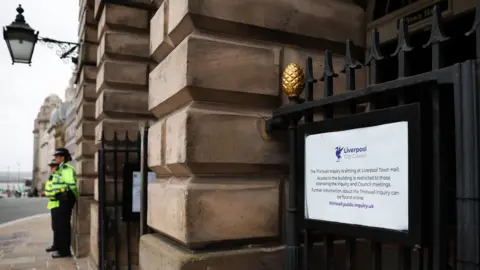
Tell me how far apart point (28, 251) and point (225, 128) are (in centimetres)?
729

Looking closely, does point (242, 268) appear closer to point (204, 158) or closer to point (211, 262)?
point (211, 262)

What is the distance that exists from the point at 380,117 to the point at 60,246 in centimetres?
728

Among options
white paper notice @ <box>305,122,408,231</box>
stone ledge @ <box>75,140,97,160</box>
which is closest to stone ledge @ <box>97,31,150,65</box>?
stone ledge @ <box>75,140,97,160</box>

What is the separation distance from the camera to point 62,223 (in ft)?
25.0

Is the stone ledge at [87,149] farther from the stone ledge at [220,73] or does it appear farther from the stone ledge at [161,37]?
the stone ledge at [220,73]

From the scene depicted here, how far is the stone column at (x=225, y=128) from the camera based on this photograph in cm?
228

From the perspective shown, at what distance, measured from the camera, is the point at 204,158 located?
7.51 feet

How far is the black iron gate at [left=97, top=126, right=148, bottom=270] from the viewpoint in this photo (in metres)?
4.83

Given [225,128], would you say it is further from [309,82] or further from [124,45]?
[124,45]

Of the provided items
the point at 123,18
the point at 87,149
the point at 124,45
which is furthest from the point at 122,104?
the point at 87,149

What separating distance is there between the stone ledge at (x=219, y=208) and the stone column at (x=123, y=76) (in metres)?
3.22

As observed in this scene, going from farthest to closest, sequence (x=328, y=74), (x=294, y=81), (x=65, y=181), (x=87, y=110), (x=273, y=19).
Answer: (x=65, y=181) → (x=87, y=110) → (x=273, y=19) → (x=294, y=81) → (x=328, y=74)

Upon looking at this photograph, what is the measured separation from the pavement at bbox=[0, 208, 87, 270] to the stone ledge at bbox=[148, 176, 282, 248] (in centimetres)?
481

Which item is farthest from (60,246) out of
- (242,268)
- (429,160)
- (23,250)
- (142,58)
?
(429,160)
